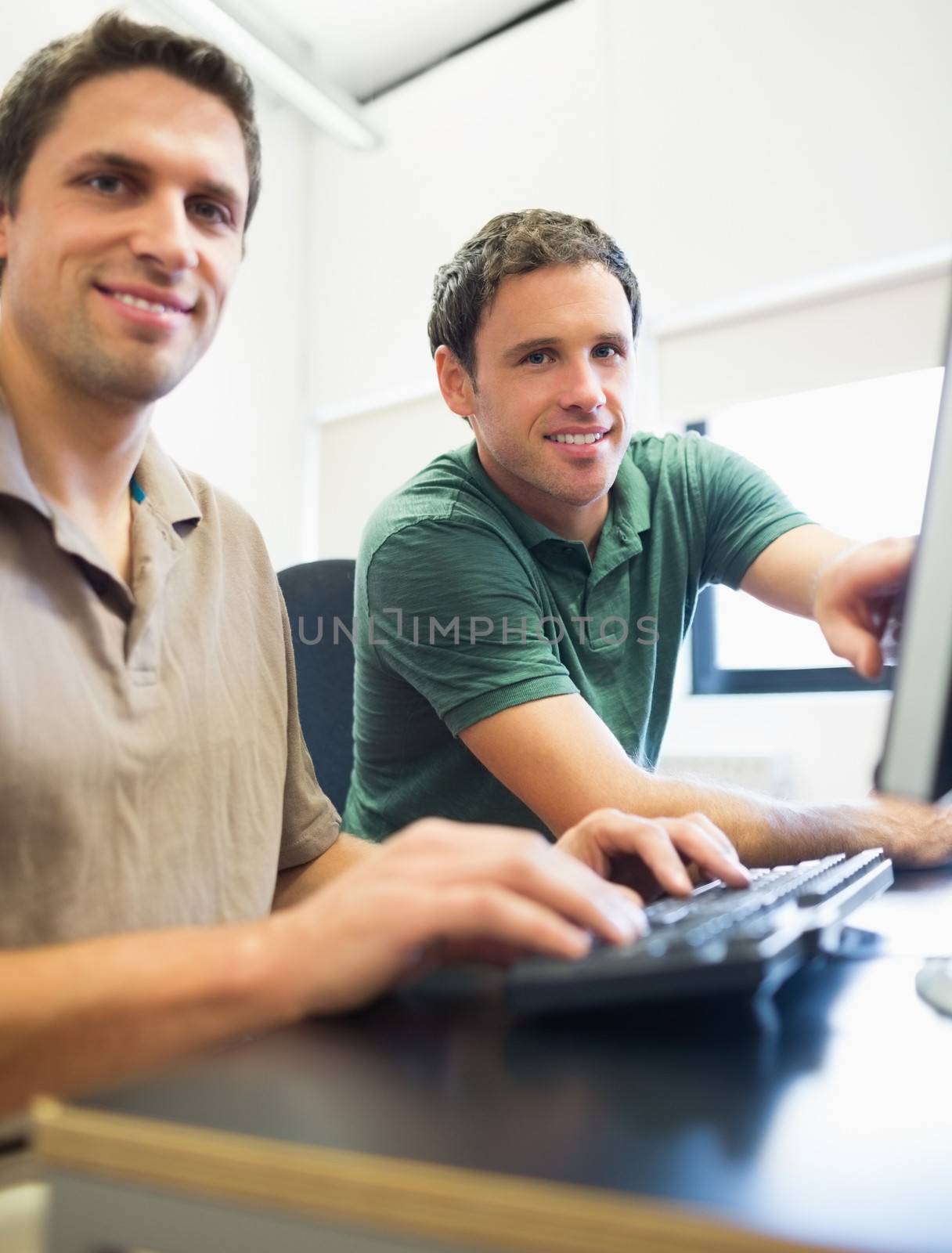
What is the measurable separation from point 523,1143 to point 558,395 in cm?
132

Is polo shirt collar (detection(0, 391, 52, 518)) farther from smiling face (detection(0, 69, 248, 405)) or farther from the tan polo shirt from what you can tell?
smiling face (detection(0, 69, 248, 405))

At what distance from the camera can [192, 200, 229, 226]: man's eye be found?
3.33 feet

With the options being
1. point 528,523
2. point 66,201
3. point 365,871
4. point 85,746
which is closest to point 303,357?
point 528,523

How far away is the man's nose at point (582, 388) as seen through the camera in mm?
1504

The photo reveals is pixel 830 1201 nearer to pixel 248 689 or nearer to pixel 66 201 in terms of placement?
pixel 248 689

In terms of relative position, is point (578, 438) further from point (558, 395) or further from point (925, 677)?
point (925, 677)

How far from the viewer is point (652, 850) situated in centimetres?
65

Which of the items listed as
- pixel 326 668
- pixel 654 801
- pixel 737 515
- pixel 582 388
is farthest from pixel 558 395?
pixel 654 801

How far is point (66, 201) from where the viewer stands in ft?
3.08

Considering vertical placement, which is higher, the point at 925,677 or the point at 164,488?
the point at 164,488

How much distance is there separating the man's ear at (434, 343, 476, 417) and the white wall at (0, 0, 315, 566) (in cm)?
200

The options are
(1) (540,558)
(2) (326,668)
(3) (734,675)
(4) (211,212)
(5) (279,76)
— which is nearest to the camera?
(4) (211,212)

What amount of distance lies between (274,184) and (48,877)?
3.77 meters

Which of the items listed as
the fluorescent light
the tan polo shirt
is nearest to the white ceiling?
the fluorescent light
